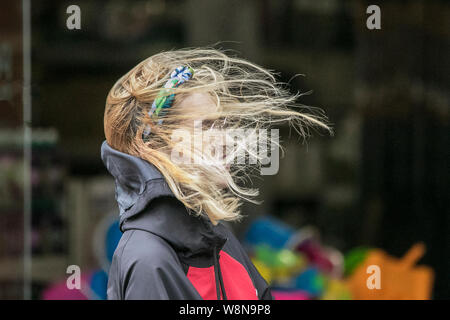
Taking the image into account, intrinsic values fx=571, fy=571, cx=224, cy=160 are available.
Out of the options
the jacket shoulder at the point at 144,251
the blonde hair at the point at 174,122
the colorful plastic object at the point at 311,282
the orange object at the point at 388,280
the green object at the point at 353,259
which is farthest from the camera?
the green object at the point at 353,259

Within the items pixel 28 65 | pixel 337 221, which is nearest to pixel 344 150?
pixel 337 221

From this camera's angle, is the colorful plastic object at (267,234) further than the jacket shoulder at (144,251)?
Yes

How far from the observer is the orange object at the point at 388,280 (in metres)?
3.11

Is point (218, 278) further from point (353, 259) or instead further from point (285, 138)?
point (353, 259)

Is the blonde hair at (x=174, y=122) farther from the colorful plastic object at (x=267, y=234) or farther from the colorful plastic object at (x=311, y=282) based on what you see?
the colorful plastic object at (x=267, y=234)

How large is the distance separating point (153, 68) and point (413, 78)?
11.1ft

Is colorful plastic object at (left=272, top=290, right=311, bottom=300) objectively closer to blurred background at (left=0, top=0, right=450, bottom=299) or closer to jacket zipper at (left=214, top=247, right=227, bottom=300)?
blurred background at (left=0, top=0, right=450, bottom=299)

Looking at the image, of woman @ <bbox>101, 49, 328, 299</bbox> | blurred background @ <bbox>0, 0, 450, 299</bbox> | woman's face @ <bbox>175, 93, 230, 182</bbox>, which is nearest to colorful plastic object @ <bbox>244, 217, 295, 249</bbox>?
blurred background @ <bbox>0, 0, 450, 299</bbox>

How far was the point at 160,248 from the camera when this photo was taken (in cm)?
101

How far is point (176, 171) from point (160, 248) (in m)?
0.15

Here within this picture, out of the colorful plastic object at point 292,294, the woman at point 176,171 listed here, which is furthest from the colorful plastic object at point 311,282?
the woman at point 176,171

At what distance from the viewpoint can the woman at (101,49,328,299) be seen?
1.04m
